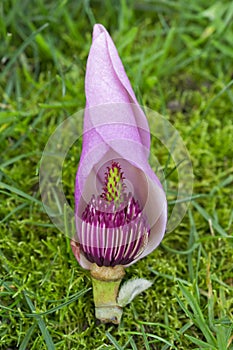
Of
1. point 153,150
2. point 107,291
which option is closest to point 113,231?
point 107,291

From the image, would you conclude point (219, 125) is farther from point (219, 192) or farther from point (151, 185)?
point (151, 185)

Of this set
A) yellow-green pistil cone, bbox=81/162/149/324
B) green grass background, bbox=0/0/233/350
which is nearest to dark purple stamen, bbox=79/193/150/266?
yellow-green pistil cone, bbox=81/162/149/324

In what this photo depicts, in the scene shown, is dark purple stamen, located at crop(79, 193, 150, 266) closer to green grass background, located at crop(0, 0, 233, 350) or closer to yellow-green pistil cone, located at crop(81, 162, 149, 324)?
yellow-green pistil cone, located at crop(81, 162, 149, 324)

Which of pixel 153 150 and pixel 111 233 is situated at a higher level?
pixel 111 233

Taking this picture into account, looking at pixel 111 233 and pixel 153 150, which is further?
pixel 153 150

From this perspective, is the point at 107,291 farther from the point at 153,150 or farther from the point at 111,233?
the point at 153,150
